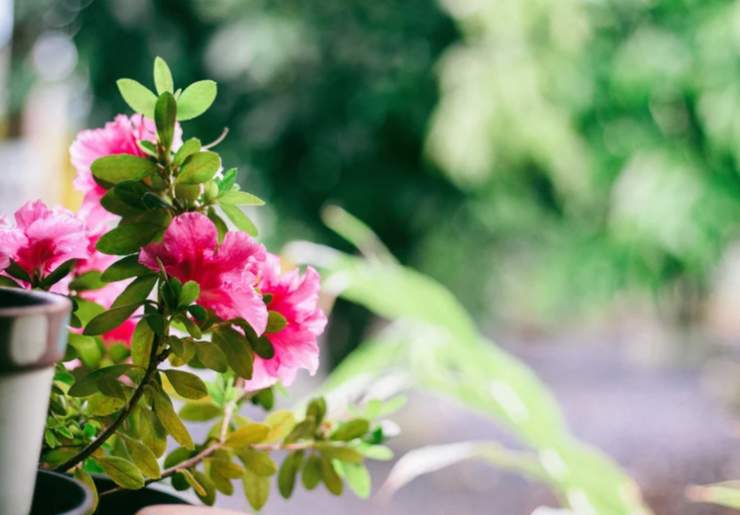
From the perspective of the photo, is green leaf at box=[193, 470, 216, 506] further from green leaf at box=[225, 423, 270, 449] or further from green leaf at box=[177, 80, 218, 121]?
green leaf at box=[177, 80, 218, 121]

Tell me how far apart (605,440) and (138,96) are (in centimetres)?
386

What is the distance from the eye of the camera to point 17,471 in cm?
25

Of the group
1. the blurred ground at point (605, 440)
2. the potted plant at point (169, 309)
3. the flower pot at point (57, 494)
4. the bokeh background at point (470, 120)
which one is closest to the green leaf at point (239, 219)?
the potted plant at point (169, 309)

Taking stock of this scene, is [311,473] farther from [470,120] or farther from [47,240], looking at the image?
[470,120]

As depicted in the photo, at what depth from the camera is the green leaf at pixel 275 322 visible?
316 millimetres

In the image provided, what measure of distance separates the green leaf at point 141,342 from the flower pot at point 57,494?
0.15 ft

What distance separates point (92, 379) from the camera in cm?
30

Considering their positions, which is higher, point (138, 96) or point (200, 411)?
point (138, 96)

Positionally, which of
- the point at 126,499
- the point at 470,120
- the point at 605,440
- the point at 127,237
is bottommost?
the point at 605,440

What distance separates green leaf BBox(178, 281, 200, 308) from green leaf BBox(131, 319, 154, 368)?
2cm

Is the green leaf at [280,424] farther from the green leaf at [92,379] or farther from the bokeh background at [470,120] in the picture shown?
the bokeh background at [470,120]

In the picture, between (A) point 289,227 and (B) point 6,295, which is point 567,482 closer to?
(B) point 6,295

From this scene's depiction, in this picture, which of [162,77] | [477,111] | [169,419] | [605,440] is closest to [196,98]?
[162,77]

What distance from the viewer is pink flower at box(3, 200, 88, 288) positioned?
0.32 metres
